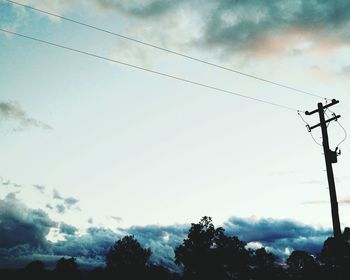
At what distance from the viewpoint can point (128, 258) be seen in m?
90.1

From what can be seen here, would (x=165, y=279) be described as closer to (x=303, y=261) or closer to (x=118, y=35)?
(x=303, y=261)

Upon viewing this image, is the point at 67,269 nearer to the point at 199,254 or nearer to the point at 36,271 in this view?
the point at 36,271

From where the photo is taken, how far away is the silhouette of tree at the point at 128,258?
88000 millimetres

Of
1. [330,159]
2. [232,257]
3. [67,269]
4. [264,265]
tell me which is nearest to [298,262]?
[264,265]

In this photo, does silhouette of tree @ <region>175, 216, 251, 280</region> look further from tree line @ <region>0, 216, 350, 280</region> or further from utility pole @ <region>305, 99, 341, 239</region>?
utility pole @ <region>305, 99, 341, 239</region>

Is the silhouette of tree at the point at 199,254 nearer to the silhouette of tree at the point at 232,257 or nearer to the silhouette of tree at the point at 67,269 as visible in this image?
the silhouette of tree at the point at 232,257

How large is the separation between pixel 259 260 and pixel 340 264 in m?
88.6

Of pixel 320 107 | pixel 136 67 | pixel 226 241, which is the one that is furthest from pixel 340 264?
pixel 226 241

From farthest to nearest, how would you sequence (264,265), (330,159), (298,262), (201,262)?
(298,262) < (264,265) < (201,262) < (330,159)

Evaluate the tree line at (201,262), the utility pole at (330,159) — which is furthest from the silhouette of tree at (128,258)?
the utility pole at (330,159)

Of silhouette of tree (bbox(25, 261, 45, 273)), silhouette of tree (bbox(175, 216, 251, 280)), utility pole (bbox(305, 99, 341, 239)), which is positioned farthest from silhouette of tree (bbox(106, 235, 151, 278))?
utility pole (bbox(305, 99, 341, 239))

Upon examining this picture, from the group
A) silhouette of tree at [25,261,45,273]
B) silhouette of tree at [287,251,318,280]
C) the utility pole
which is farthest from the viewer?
silhouette of tree at [287,251,318,280]

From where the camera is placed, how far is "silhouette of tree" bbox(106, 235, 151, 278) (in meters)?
88.0

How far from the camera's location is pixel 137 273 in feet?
293
